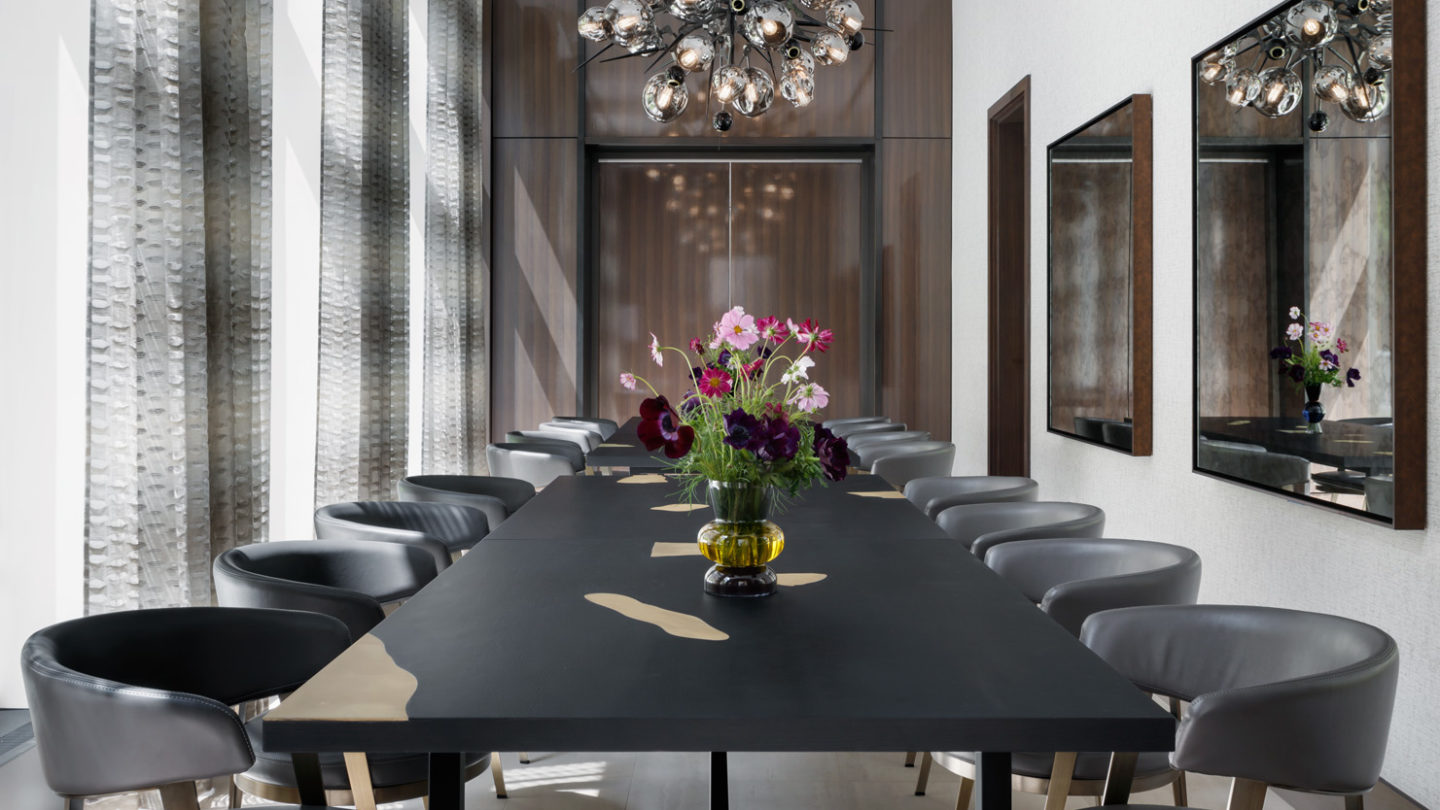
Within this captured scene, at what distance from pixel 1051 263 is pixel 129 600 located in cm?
434

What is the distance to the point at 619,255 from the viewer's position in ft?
25.7

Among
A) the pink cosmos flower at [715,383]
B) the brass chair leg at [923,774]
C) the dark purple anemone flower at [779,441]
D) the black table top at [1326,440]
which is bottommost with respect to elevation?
the brass chair leg at [923,774]

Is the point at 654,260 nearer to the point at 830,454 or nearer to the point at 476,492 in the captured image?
the point at 476,492

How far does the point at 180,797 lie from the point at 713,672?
2.52ft

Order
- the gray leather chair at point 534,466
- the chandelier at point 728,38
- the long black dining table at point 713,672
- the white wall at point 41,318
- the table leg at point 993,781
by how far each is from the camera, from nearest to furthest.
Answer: the long black dining table at point 713,672, the table leg at point 993,781, the white wall at point 41,318, the chandelier at point 728,38, the gray leather chair at point 534,466

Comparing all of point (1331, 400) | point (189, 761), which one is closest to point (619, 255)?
point (1331, 400)

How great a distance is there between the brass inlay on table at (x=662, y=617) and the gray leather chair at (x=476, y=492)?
65.0 inches

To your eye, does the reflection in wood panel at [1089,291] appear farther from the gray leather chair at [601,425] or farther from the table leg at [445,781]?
the table leg at [445,781]

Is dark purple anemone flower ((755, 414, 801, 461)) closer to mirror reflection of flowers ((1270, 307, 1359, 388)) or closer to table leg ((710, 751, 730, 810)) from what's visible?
table leg ((710, 751, 730, 810))

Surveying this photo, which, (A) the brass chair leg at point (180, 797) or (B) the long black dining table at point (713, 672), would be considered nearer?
(B) the long black dining table at point (713, 672)

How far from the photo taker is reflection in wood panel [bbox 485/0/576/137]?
759 cm

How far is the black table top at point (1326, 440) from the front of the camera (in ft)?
8.66

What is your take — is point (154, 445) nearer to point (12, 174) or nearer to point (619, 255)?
point (12, 174)

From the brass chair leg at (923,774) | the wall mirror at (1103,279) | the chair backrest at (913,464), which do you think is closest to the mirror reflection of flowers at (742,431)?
the brass chair leg at (923,774)
